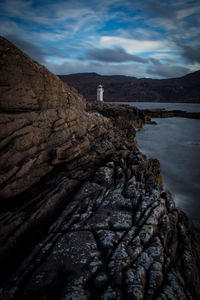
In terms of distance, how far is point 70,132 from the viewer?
364 inches

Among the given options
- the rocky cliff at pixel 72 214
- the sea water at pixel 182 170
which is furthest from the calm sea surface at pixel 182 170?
the rocky cliff at pixel 72 214

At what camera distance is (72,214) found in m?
6.27

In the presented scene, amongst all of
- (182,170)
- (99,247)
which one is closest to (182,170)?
(182,170)

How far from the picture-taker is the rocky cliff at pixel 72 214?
4.15 metres

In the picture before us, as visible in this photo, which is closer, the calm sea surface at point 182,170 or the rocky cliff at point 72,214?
the rocky cliff at point 72,214

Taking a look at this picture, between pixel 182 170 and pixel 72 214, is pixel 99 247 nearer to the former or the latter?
pixel 72 214

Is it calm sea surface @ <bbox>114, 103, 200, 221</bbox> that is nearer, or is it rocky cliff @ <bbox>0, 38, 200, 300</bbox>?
rocky cliff @ <bbox>0, 38, 200, 300</bbox>

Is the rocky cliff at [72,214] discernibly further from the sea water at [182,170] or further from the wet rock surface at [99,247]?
the sea water at [182,170]

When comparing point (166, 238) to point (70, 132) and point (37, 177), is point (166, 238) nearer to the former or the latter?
point (37, 177)

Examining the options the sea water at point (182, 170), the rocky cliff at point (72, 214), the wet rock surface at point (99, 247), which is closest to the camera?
the wet rock surface at point (99, 247)

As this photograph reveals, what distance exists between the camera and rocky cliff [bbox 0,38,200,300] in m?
4.15

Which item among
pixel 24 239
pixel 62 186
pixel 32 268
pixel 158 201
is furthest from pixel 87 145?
pixel 32 268

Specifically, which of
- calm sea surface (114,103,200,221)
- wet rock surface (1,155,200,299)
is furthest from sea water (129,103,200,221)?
wet rock surface (1,155,200,299)

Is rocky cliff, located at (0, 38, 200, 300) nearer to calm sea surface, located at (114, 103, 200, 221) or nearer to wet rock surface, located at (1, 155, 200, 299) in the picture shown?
wet rock surface, located at (1, 155, 200, 299)
